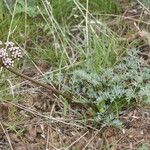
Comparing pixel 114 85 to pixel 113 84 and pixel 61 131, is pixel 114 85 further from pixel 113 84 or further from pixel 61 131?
pixel 61 131

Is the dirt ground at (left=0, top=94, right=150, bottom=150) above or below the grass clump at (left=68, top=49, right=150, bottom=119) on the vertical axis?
below

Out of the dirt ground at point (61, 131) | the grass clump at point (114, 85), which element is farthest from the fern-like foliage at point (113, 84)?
the dirt ground at point (61, 131)

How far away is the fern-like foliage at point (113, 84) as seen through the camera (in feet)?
7.42

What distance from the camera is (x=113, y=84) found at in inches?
91.7

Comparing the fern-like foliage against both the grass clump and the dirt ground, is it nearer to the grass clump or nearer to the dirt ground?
the grass clump

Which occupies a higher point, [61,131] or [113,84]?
[113,84]

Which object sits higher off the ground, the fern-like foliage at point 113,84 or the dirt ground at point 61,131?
the fern-like foliage at point 113,84

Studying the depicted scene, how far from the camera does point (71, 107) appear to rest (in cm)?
236

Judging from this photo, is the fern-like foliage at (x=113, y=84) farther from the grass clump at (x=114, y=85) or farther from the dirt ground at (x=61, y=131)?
the dirt ground at (x=61, y=131)

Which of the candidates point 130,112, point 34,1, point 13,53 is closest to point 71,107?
point 130,112

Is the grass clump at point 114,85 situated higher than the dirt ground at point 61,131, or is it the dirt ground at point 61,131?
the grass clump at point 114,85

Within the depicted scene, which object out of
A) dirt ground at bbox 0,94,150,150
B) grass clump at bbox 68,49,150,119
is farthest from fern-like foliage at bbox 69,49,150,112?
dirt ground at bbox 0,94,150,150

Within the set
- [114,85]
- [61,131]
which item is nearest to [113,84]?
[114,85]

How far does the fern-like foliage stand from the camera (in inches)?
89.0
